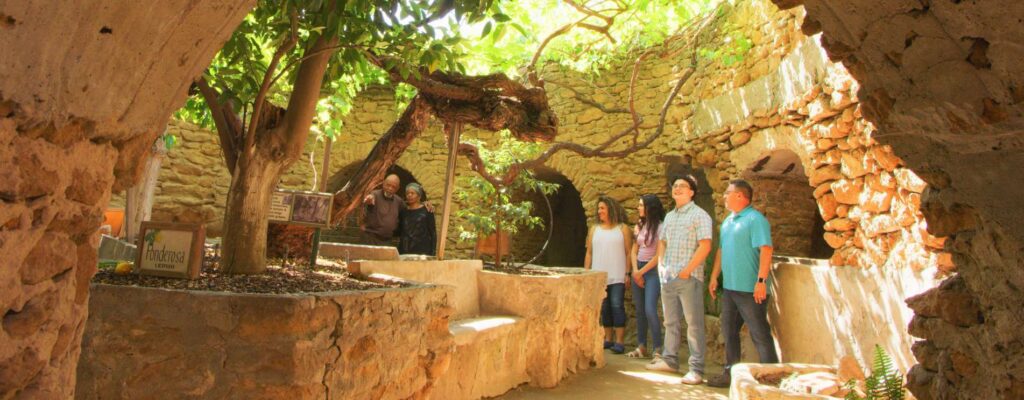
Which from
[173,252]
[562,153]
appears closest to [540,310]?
[173,252]

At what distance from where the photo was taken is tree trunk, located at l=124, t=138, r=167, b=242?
17.6 feet

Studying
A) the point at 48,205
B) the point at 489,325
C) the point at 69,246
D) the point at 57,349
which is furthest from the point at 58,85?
the point at 489,325

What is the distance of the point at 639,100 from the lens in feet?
27.0

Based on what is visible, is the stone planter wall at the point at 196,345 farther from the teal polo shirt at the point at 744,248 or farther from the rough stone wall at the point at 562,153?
the rough stone wall at the point at 562,153

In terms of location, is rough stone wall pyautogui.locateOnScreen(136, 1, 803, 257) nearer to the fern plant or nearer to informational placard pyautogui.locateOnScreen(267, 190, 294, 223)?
the fern plant

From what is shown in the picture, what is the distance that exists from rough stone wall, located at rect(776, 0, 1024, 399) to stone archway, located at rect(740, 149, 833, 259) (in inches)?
166

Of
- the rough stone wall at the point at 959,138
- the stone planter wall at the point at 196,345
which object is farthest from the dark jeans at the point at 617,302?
the stone planter wall at the point at 196,345

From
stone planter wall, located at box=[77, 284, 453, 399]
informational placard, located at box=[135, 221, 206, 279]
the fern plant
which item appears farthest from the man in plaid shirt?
informational placard, located at box=[135, 221, 206, 279]

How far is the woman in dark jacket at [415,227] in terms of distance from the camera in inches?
239

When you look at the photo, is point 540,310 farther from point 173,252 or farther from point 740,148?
point 740,148

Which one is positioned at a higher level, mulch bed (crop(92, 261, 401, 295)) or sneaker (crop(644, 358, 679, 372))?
mulch bed (crop(92, 261, 401, 295))

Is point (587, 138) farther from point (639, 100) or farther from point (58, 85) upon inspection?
point (58, 85)

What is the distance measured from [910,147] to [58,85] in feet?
6.77

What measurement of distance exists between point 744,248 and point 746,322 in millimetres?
514
